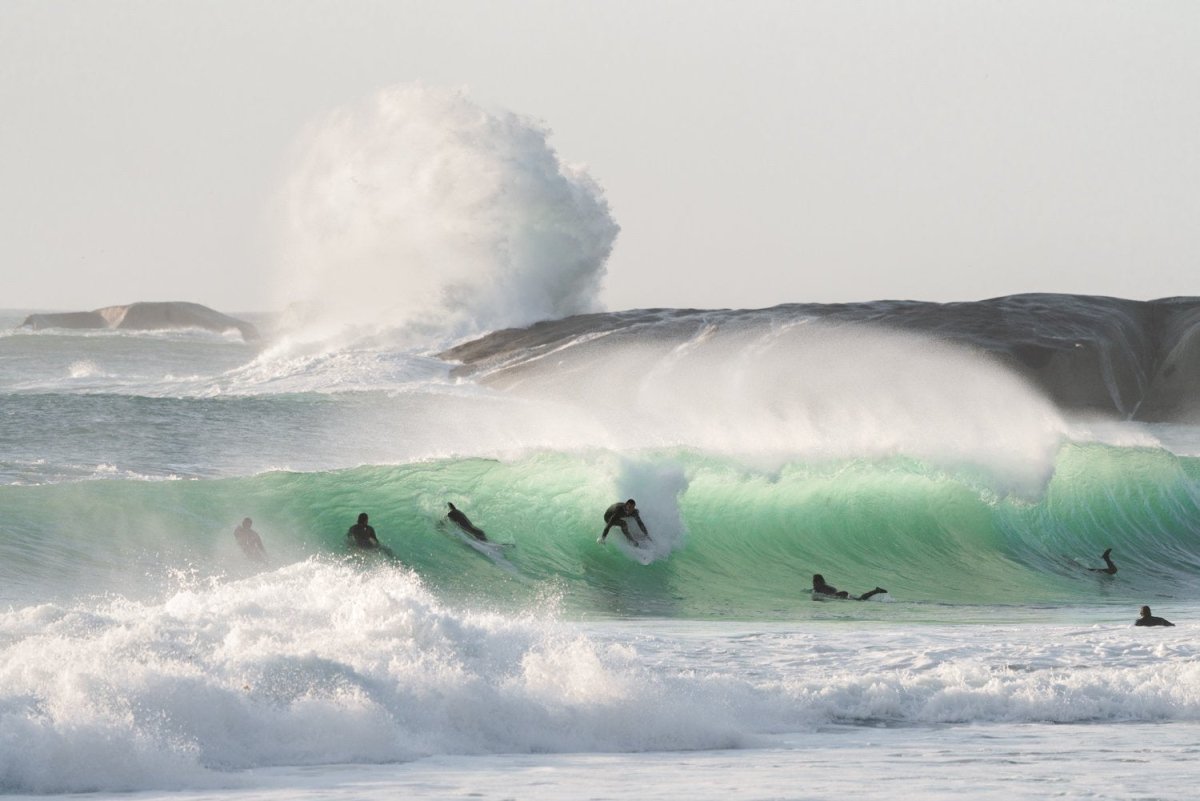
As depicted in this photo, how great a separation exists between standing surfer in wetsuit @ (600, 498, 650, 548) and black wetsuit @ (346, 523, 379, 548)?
105 inches

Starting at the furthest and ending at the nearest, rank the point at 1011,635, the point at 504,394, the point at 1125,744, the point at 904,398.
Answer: the point at 504,394 < the point at 904,398 < the point at 1011,635 < the point at 1125,744

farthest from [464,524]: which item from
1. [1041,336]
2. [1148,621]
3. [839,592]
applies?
[1041,336]

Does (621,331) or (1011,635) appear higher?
(621,331)

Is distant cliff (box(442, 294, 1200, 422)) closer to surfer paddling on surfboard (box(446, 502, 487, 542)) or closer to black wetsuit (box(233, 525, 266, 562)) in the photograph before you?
surfer paddling on surfboard (box(446, 502, 487, 542))

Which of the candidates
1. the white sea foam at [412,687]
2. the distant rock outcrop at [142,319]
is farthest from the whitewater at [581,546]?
the distant rock outcrop at [142,319]

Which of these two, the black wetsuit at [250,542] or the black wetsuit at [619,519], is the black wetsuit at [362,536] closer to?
the black wetsuit at [250,542]

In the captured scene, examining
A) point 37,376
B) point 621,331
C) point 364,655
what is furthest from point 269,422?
point 364,655

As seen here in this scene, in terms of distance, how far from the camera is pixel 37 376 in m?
47.6

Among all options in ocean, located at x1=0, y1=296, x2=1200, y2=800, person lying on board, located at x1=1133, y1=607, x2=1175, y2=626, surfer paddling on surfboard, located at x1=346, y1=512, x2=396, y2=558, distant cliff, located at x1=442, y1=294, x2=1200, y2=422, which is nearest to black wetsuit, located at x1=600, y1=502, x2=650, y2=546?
ocean, located at x1=0, y1=296, x2=1200, y2=800

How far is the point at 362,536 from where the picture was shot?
1791 cm

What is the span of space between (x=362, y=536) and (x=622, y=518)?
3.03 meters

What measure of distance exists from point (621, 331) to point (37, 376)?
17.3 meters

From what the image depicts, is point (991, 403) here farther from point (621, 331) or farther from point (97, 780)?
point (97, 780)

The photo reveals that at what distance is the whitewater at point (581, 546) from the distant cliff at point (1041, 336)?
164mm
